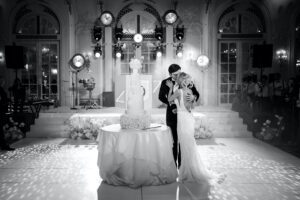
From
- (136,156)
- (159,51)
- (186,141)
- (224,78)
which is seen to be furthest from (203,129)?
(224,78)

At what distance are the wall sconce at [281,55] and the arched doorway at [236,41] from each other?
691mm

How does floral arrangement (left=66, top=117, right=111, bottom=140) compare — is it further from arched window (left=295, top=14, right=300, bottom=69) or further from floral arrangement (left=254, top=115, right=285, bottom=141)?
arched window (left=295, top=14, right=300, bottom=69)

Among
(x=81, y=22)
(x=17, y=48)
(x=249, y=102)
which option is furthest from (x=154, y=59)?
(x=17, y=48)

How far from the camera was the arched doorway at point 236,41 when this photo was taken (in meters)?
12.4

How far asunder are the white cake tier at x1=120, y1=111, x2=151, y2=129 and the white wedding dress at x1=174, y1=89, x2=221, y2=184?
1.50 ft

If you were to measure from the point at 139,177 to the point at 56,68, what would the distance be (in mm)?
8908

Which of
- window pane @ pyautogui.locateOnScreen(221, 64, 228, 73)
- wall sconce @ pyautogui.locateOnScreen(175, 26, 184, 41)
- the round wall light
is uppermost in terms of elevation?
wall sconce @ pyautogui.locateOnScreen(175, 26, 184, 41)

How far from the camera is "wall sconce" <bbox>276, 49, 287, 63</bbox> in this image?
38.7 feet

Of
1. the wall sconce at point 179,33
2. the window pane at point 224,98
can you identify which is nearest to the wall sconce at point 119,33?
the wall sconce at point 179,33

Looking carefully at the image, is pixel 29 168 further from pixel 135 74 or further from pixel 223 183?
pixel 223 183

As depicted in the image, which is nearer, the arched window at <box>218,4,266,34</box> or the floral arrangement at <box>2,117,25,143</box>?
the floral arrangement at <box>2,117,25,143</box>

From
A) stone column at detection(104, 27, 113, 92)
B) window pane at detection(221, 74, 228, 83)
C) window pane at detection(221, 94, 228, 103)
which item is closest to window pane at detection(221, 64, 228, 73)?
window pane at detection(221, 74, 228, 83)

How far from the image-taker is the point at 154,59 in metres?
12.4

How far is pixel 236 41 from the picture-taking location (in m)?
12.4
